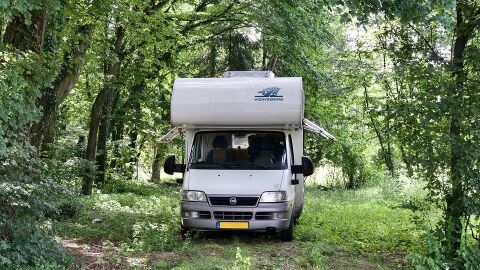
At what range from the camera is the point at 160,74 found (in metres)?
22.0

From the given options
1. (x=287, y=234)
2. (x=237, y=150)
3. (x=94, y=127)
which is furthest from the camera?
(x=94, y=127)

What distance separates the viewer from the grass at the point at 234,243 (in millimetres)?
7977

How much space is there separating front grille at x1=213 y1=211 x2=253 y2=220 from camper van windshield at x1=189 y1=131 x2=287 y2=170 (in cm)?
98

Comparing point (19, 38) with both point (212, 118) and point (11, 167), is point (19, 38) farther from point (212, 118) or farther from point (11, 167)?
point (212, 118)

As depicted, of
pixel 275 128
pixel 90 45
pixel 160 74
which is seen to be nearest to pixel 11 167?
pixel 275 128

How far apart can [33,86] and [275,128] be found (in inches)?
194

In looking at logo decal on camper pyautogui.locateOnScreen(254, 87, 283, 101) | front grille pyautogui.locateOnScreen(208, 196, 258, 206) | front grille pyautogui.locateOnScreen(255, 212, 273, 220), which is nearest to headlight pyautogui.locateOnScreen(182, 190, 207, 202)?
front grille pyautogui.locateOnScreen(208, 196, 258, 206)

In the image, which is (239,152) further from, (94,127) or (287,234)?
(94,127)

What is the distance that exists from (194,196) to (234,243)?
1.18m

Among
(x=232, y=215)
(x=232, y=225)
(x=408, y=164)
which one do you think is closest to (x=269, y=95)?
(x=232, y=215)

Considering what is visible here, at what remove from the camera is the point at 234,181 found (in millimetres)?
9602

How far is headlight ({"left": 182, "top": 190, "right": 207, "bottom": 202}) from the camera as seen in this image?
9562 mm

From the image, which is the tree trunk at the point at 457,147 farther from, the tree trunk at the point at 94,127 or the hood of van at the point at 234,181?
the tree trunk at the point at 94,127

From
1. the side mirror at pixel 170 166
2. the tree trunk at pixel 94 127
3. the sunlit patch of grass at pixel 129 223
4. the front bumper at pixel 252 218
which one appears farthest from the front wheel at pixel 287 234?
the tree trunk at pixel 94 127
